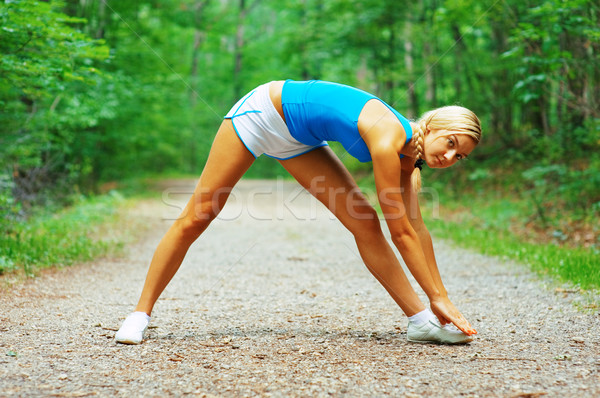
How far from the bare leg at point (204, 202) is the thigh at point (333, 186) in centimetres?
31

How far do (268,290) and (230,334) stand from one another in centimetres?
132

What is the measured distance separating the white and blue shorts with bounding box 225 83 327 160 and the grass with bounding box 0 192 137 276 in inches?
106

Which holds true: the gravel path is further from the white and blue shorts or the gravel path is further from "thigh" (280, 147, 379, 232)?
the white and blue shorts

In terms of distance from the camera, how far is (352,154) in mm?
2520

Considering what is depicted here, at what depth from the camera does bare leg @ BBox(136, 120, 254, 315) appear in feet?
8.70

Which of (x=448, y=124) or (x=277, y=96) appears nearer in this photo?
(x=448, y=124)

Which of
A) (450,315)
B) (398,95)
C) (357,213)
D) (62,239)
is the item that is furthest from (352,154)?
(398,95)

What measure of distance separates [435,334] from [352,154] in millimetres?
1026

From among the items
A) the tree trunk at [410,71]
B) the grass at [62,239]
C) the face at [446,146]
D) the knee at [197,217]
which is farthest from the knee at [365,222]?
the tree trunk at [410,71]

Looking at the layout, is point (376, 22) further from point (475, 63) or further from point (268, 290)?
point (268, 290)

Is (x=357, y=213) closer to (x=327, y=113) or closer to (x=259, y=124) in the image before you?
(x=327, y=113)

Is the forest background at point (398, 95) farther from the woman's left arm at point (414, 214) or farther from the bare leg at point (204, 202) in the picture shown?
the bare leg at point (204, 202)

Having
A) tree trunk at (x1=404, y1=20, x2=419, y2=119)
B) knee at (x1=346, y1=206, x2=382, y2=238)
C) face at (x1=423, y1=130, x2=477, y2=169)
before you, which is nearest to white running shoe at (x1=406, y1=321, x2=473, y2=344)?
knee at (x1=346, y1=206, x2=382, y2=238)

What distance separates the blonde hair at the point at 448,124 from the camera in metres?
2.38
